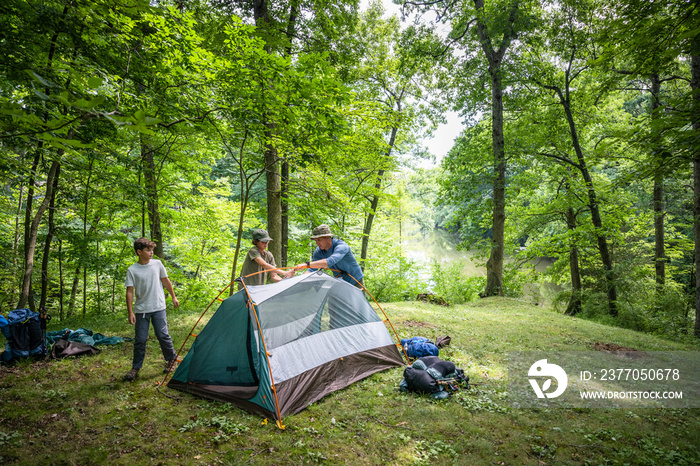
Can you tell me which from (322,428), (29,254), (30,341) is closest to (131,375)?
(30,341)

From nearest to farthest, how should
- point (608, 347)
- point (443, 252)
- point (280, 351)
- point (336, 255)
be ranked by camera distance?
1. point (280, 351)
2. point (336, 255)
3. point (608, 347)
4. point (443, 252)

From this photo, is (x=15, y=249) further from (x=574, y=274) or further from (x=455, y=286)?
(x=574, y=274)

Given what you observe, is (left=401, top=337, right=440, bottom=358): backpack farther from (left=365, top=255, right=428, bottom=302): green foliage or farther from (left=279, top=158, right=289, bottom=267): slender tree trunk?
(left=365, top=255, right=428, bottom=302): green foliage

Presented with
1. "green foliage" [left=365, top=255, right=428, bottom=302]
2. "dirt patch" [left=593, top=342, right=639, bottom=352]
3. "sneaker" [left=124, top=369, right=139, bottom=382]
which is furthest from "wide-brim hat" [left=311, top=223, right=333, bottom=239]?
"green foliage" [left=365, top=255, right=428, bottom=302]

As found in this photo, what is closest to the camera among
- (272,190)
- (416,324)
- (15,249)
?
(416,324)

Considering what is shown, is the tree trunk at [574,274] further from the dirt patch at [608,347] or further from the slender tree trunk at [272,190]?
the slender tree trunk at [272,190]

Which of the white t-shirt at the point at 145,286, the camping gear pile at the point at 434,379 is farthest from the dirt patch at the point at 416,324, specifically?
the white t-shirt at the point at 145,286

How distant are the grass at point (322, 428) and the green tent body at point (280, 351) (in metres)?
0.15

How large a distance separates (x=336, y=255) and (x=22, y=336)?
4.22 metres

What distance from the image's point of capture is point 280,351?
350 centimetres

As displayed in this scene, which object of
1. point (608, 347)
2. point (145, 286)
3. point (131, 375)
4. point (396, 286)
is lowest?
point (608, 347)

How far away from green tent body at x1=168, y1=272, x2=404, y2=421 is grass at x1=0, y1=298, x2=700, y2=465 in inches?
6.0

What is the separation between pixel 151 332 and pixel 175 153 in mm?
3988

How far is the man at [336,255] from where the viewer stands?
4492 millimetres
